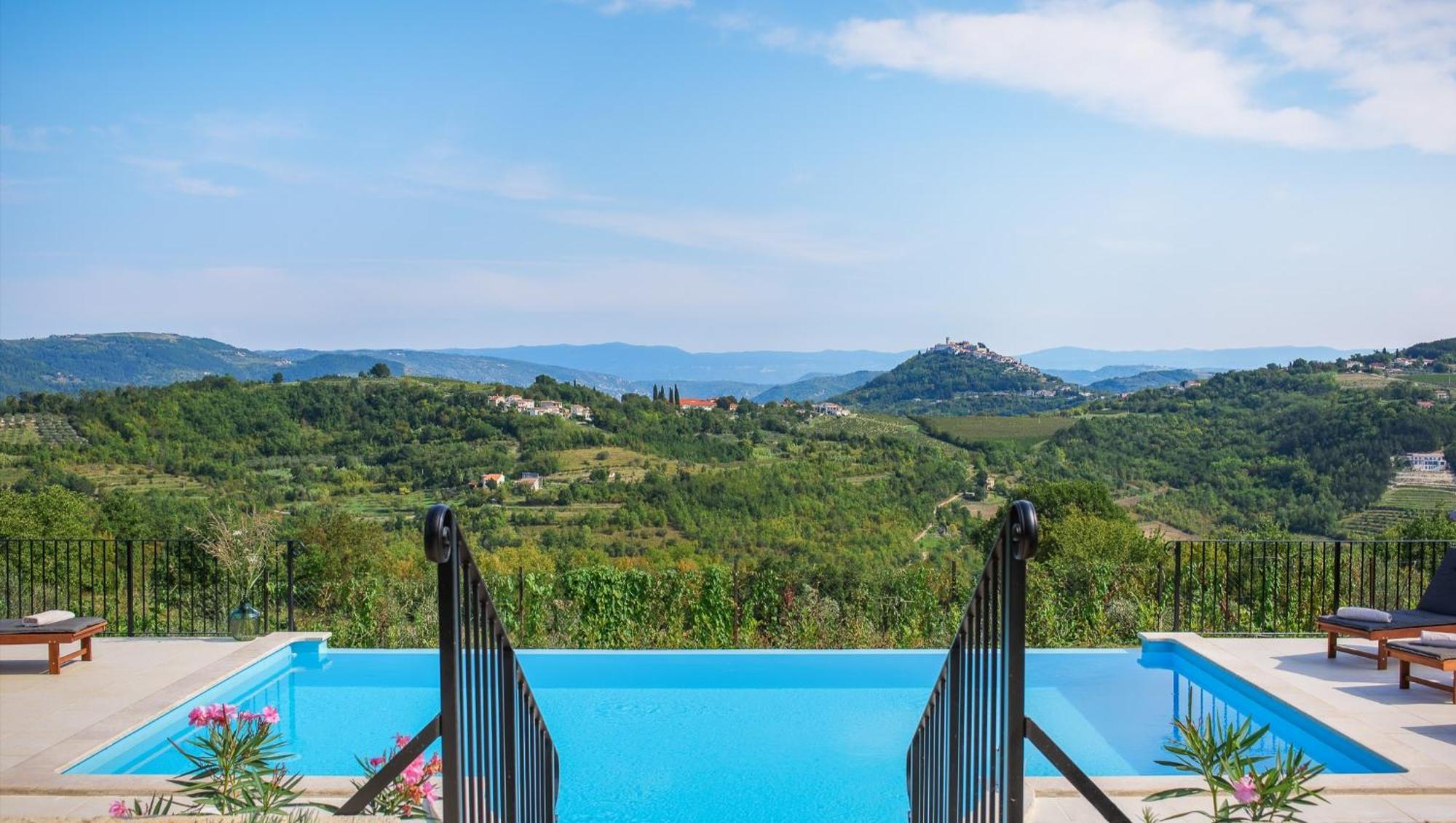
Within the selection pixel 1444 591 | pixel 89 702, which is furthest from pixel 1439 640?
pixel 89 702

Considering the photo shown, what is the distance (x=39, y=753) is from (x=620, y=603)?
4.45 m

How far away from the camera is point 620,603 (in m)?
8.72

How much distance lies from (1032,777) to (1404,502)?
64.4 ft

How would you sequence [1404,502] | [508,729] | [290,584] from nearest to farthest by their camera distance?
[508,729] → [290,584] → [1404,502]

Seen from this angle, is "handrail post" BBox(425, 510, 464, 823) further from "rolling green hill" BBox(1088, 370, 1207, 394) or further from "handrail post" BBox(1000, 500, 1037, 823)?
"rolling green hill" BBox(1088, 370, 1207, 394)

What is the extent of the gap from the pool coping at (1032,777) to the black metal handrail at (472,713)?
5.37 feet

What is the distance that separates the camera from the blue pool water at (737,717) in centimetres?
561

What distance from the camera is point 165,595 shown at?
30.1 ft

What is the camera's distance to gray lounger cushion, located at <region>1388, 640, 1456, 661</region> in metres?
5.74

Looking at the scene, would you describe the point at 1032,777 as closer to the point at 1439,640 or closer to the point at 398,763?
the point at 1439,640

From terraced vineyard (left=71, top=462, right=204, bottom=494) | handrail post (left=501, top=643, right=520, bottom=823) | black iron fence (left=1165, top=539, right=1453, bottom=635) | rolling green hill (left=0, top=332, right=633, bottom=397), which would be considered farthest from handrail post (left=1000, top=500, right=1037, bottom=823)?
rolling green hill (left=0, top=332, right=633, bottom=397)

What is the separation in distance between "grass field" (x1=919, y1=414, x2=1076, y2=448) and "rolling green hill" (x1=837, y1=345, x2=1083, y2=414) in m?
2.72

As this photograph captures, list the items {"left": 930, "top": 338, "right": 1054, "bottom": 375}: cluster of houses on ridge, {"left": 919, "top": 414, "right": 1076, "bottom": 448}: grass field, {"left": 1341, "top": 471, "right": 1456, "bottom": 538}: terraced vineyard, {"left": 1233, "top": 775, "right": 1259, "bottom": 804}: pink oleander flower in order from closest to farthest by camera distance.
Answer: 1. {"left": 1233, "top": 775, "right": 1259, "bottom": 804}: pink oleander flower
2. {"left": 1341, "top": 471, "right": 1456, "bottom": 538}: terraced vineyard
3. {"left": 919, "top": 414, "right": 1076, "bottom": 448}: grass field
4. {"left": 930, "top": 338, "right": 1054, "bottom": 375}: cluster of houses on ridge

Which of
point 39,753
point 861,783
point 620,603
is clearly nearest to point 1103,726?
point 861,783
